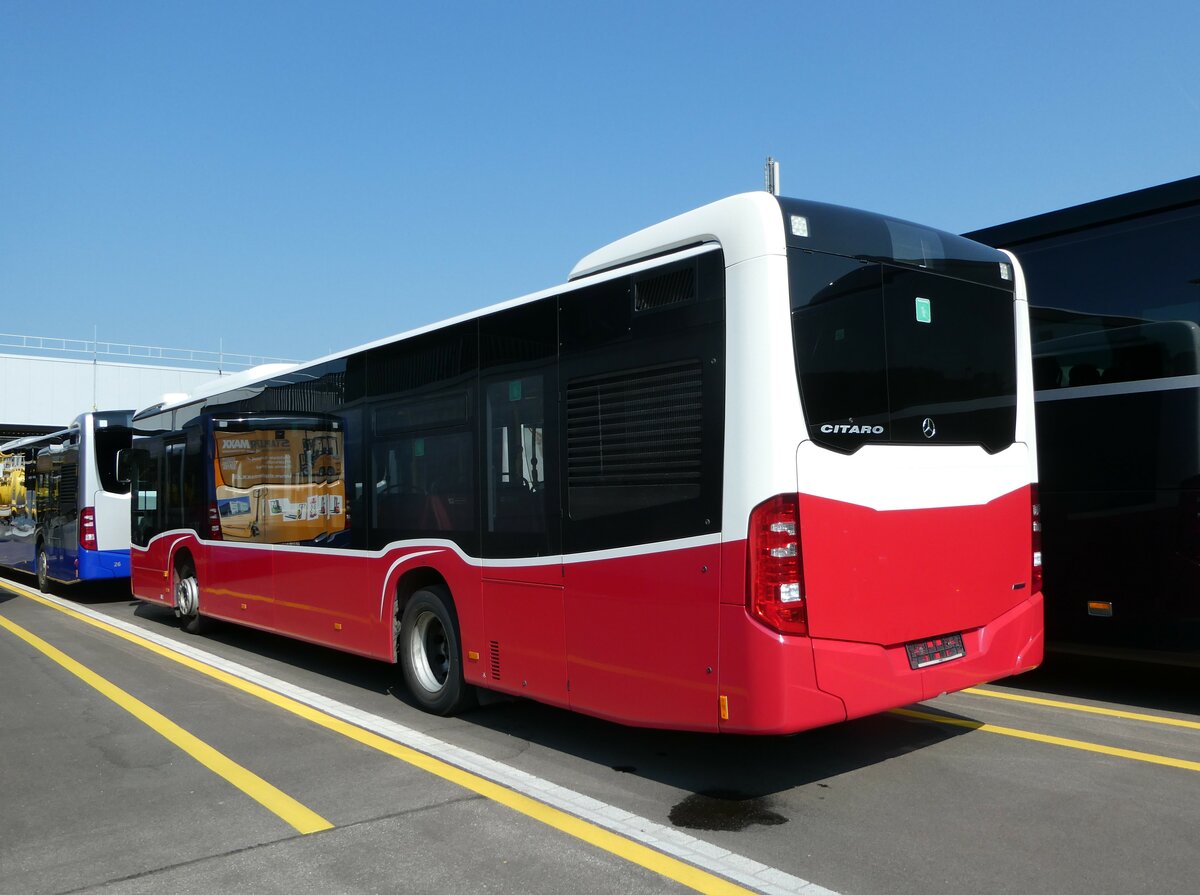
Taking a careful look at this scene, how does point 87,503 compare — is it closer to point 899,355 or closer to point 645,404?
point 645,404

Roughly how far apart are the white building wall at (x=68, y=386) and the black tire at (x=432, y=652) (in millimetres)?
33556

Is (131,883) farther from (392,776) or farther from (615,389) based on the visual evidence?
(615,389)

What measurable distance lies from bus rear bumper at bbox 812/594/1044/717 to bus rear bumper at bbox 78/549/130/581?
14025 millimetres

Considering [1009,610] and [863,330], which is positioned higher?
[863,330]

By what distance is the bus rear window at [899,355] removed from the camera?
4.92 metres

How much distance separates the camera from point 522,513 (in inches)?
244

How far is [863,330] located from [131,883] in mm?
4263

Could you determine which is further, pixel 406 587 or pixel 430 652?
pixel 406 587

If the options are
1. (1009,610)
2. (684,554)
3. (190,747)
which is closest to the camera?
(684,554)

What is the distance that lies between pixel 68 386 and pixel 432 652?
38.9 m

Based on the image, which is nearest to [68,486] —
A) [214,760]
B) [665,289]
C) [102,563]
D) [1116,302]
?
[102,563]

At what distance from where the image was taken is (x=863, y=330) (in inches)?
202

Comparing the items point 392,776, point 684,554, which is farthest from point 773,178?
point 392,776

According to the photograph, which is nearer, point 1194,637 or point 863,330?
point 863,330
